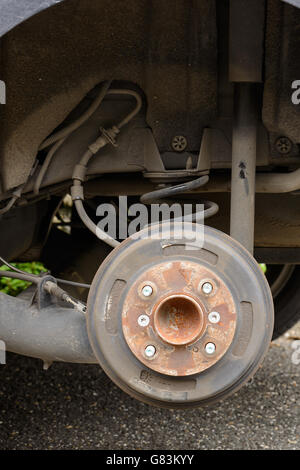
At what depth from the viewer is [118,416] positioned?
7.52 feet

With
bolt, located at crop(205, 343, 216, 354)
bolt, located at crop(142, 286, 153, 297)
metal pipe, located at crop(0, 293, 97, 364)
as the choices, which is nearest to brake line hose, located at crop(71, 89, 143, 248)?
metal pipe, located at crop(0, 293, 97, 364)

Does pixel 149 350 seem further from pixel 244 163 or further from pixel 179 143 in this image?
pixel 179 143

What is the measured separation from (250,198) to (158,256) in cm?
33

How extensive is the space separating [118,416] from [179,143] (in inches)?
41.7

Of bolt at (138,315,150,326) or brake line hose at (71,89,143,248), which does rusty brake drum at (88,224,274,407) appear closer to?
bolt at (138,315,150,326)

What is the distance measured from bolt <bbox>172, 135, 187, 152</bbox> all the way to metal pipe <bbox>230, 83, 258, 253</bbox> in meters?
0.22

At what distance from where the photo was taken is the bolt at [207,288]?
1354mm

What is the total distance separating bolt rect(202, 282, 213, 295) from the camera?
1.35 meters

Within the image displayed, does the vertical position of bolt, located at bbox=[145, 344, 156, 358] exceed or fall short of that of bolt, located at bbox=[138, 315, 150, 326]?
it falls short

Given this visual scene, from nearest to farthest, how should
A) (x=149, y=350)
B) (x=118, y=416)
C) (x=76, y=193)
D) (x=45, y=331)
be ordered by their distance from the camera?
(x=149, y=350)
(x=45, y=331)
(x=76, y=193)
(x=118, y=416)

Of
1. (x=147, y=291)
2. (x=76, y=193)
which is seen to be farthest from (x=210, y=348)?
(x=76, y=193)

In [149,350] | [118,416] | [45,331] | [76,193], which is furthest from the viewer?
[118,416]

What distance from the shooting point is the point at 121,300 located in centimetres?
139
